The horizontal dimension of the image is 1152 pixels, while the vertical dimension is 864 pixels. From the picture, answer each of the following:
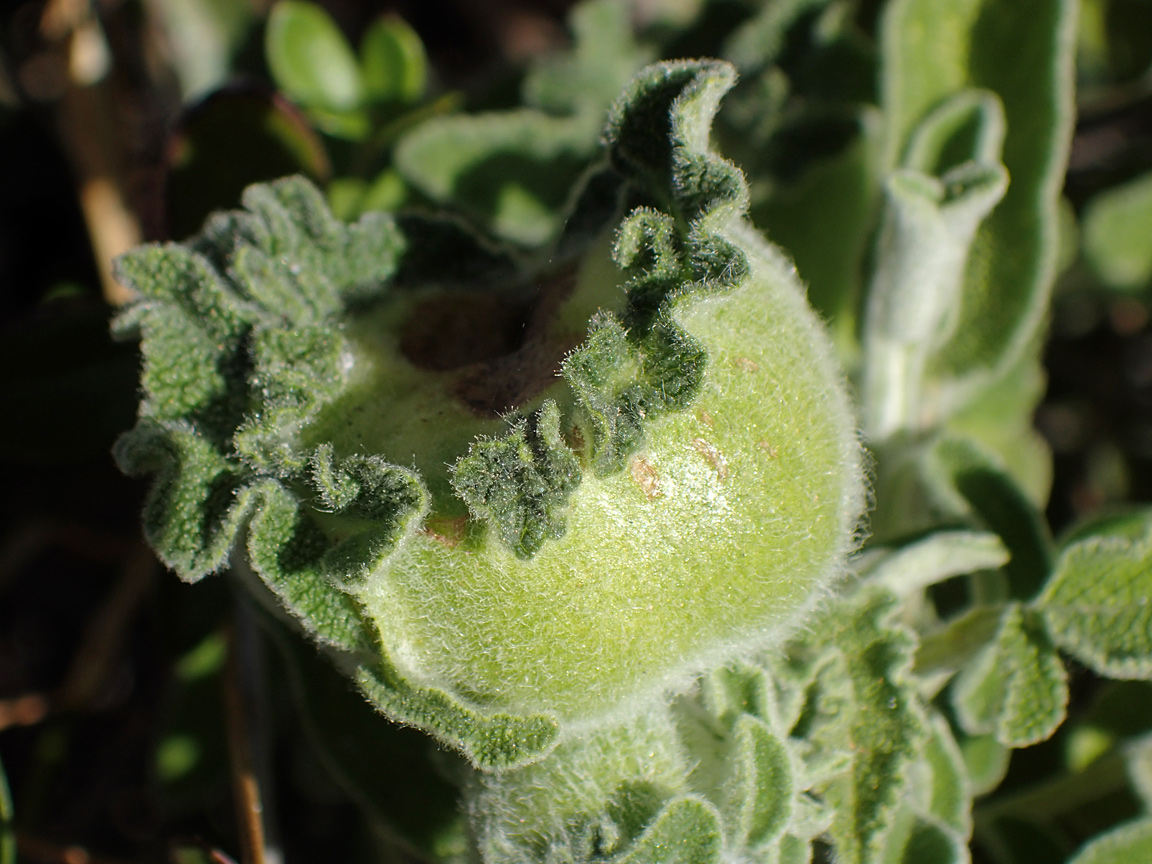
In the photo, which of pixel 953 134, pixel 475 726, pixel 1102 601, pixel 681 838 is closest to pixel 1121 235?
pixel 953 134

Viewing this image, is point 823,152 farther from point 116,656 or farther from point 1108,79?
point 116,656

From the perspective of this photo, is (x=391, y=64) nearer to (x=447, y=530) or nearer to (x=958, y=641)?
(x=447, y=530)

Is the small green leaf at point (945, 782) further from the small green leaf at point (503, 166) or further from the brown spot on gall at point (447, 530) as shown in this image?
the small green leaf at point (503, 166)

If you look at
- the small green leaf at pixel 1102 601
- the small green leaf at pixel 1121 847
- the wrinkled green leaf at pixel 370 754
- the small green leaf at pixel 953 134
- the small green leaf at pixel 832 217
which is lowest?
the small green leaf at pixel 1121 847

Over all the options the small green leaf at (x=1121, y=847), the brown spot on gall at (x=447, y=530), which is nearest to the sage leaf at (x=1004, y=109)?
the small green leaf at (x=1121, y=847)

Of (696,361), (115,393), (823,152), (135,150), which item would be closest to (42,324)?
(115,393)
